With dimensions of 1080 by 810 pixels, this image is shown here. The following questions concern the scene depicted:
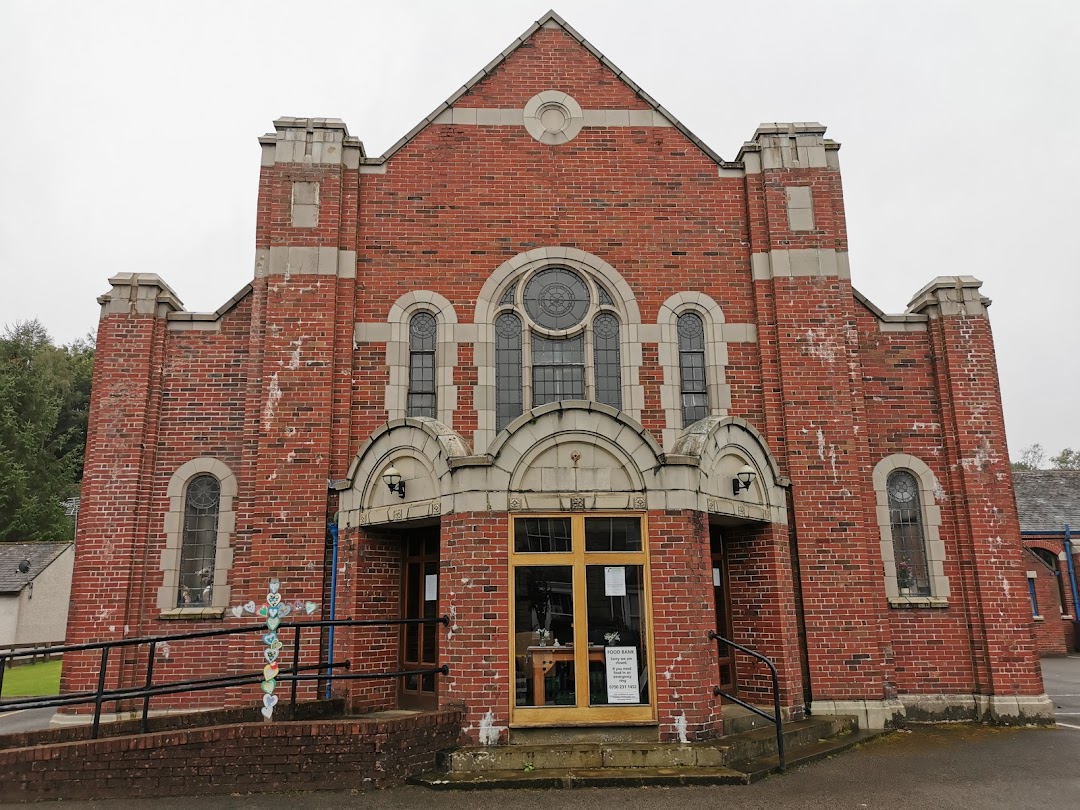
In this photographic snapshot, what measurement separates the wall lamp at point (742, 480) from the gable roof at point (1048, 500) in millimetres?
22555

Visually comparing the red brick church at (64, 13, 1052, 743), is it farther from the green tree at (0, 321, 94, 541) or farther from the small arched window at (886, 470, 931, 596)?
the green tree at (0, 321, 94, 541)

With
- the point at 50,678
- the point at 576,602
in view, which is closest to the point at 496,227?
the point at 576,602

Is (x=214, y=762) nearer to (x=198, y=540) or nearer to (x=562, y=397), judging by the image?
(x=198, y=540)

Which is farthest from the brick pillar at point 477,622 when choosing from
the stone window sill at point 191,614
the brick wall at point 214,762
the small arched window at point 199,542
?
the small arched window at point 199,542

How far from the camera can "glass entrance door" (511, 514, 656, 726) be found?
26.1ft

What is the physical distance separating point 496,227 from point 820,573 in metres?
6.89

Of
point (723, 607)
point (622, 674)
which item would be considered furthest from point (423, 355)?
point (723, 607)

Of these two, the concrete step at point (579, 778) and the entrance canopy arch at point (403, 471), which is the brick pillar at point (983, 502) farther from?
the entrance canopy arch at point (403, 471)

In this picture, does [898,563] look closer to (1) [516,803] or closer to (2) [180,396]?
(1) [516,803]

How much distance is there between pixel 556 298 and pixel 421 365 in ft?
7.45

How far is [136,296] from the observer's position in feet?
36.7

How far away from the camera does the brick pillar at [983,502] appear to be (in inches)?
414

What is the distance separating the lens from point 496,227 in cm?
1155

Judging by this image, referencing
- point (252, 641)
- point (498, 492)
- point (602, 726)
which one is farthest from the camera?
point (252, 641)
